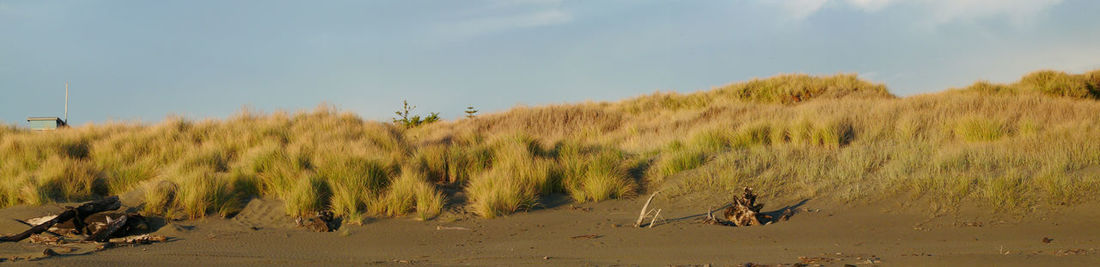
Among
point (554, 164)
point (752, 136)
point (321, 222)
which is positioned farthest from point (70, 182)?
point (752, 136)

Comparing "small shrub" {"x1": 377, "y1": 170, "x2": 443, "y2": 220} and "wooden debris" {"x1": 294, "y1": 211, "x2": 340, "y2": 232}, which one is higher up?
"small shrub" {"x1": 377, "y1": 170, "x2": 443, "y2": 220}

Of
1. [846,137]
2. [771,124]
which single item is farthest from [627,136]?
[846,137]

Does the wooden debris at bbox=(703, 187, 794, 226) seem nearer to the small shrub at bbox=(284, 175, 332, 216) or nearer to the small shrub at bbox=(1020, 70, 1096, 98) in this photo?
the small shrub at bbox=(284, 175, 332, 216)

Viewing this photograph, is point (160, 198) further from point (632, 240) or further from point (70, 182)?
point (632, 240)

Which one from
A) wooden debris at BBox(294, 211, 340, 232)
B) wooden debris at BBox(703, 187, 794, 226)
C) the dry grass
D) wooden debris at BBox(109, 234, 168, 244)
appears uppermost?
the dry grass

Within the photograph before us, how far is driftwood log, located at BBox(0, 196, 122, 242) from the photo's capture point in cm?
720

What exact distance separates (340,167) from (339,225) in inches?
59.6

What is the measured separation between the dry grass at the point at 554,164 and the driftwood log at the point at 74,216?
44 centimetres

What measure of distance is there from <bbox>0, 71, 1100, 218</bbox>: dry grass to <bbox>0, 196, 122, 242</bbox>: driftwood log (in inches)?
17.1

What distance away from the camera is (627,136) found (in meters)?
16.9

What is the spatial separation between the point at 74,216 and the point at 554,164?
5.28 meters

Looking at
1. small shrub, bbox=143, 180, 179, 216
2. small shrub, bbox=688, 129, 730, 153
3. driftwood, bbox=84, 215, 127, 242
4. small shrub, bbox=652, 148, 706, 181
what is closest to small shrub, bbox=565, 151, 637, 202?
small shrub, bbox=652, 148, 706, 181

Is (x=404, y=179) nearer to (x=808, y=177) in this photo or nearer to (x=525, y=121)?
(x=808, y=177)

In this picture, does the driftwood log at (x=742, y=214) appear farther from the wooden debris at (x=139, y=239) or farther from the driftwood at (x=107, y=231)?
the driftwood at (x=107, y=231)
